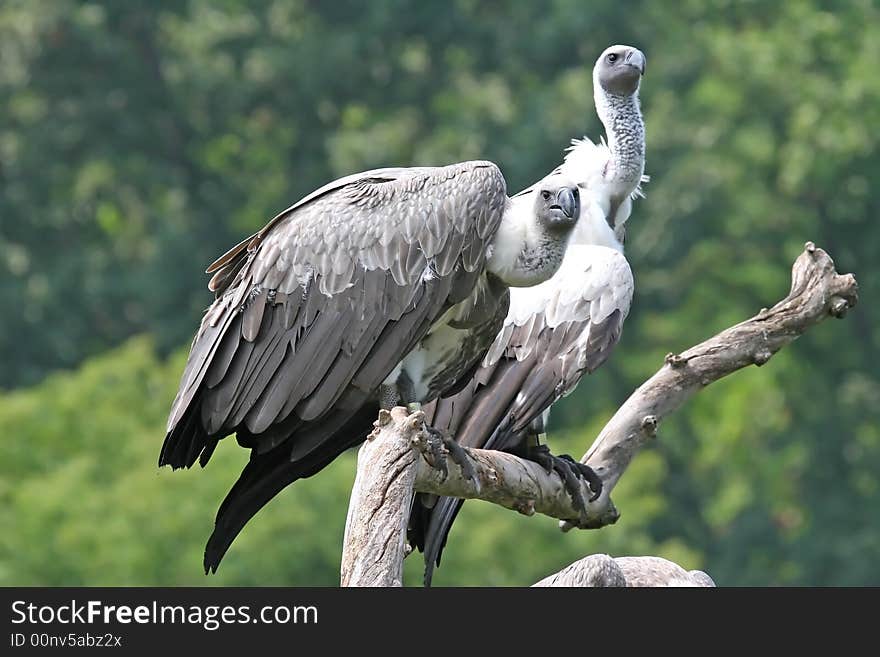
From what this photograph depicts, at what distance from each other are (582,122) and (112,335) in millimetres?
8007

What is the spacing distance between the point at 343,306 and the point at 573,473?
125 cm

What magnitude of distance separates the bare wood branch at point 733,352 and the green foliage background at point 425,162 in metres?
10.6

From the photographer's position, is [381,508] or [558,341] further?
[558,341]

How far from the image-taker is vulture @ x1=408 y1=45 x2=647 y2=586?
24.6 feet

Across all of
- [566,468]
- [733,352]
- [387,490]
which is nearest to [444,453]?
[387,490]

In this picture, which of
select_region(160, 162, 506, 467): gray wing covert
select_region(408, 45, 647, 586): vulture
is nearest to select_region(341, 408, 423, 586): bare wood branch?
select_region(160, 162, 506, 467): gray wing covert

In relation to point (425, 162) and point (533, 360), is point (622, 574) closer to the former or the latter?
point (533, 360)

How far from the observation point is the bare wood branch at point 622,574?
253 inches

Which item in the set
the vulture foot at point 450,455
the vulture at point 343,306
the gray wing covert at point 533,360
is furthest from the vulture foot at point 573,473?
the vulture foot at point 450,455

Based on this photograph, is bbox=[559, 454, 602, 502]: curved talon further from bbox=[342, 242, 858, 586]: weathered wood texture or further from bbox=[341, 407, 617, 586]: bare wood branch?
bbox=[341, 407, 617, 586]: bare wood branch

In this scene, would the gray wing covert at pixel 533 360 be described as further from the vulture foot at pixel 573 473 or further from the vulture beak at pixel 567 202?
the vulture beak at pixel 567 202

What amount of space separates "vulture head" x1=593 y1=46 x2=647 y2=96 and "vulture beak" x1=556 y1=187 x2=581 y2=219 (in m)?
2.06

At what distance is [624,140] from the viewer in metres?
8.41

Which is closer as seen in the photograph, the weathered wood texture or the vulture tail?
the weathered wood texture
